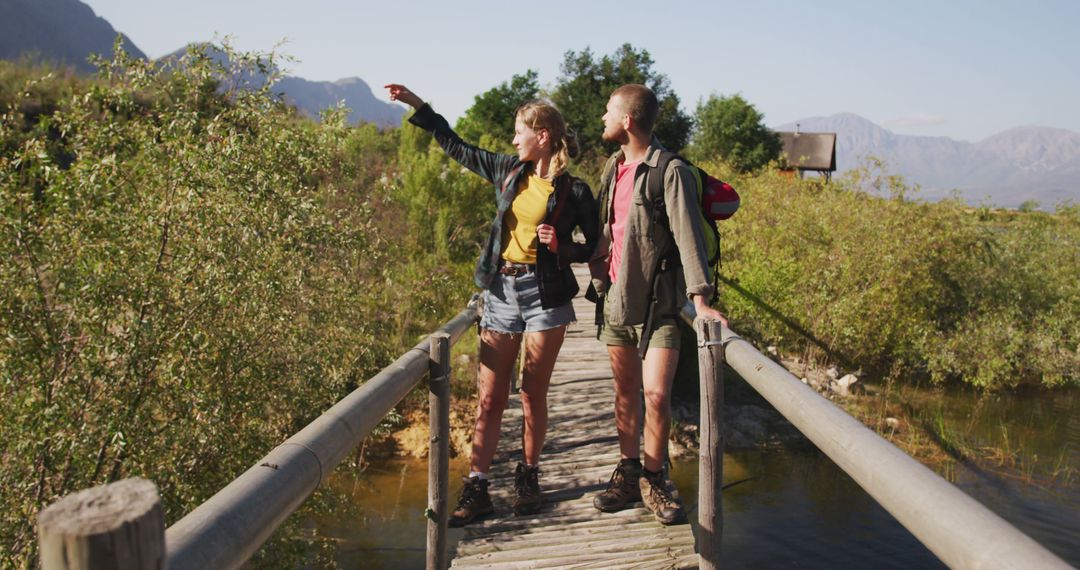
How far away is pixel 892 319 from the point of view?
34.8ft

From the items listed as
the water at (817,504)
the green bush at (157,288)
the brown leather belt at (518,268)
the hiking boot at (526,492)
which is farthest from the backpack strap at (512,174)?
the water at (817,504)

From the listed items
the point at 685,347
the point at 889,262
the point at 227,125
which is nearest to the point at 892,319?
the point at 889,262

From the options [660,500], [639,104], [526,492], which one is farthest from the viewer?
[526,492]

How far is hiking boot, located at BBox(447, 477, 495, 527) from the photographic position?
3.52 metres

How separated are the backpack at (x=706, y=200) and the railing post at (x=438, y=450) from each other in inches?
41.5

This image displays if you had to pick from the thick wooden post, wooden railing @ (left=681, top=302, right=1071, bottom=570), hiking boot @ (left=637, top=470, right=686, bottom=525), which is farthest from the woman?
the thick wooden post

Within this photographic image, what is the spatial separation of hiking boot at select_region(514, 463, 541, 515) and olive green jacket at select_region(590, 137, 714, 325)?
2.82 ft

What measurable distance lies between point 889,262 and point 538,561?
876cm

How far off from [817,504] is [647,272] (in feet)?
19.7

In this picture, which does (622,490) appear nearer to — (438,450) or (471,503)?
(471,503)

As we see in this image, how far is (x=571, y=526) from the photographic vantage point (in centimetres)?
352

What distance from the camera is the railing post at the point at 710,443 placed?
299 centimetres

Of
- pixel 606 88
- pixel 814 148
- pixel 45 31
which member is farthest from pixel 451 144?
pixel 45 31

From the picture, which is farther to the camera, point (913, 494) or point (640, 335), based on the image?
point (640, 335)
